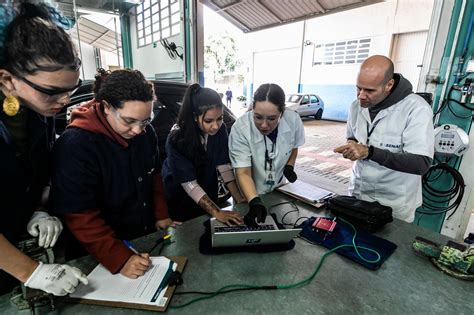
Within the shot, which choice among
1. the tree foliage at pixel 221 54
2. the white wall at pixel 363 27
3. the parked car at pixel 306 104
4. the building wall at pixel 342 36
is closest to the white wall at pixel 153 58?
the parked car at pixel 306 104

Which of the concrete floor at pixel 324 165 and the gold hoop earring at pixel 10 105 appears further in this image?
the concrete floor at pixel 324 165

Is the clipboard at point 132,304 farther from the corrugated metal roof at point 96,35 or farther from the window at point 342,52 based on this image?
the window at point 342,52

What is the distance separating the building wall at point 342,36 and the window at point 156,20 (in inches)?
238

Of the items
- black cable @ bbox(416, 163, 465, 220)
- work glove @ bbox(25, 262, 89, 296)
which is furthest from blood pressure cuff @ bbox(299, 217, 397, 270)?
black cable @ bbox(416, 163, 465, 220)

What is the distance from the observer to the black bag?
110 centimetres

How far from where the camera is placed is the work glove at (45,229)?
748mm

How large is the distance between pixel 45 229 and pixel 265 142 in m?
1.07

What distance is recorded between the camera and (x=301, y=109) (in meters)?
9.05

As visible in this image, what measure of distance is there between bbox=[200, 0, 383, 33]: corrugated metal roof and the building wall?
573cm

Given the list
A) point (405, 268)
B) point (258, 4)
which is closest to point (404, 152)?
point (405, 268)

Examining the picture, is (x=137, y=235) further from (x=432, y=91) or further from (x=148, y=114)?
(x=432, y=91)

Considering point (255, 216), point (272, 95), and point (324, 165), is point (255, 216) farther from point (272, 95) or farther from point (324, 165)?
point (324, 165)

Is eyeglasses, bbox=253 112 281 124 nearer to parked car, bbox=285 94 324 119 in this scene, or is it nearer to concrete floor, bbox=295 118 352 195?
concrete floor, bbox=295 118 352 195

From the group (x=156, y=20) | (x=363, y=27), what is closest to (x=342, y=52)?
(x=363, y=27)
